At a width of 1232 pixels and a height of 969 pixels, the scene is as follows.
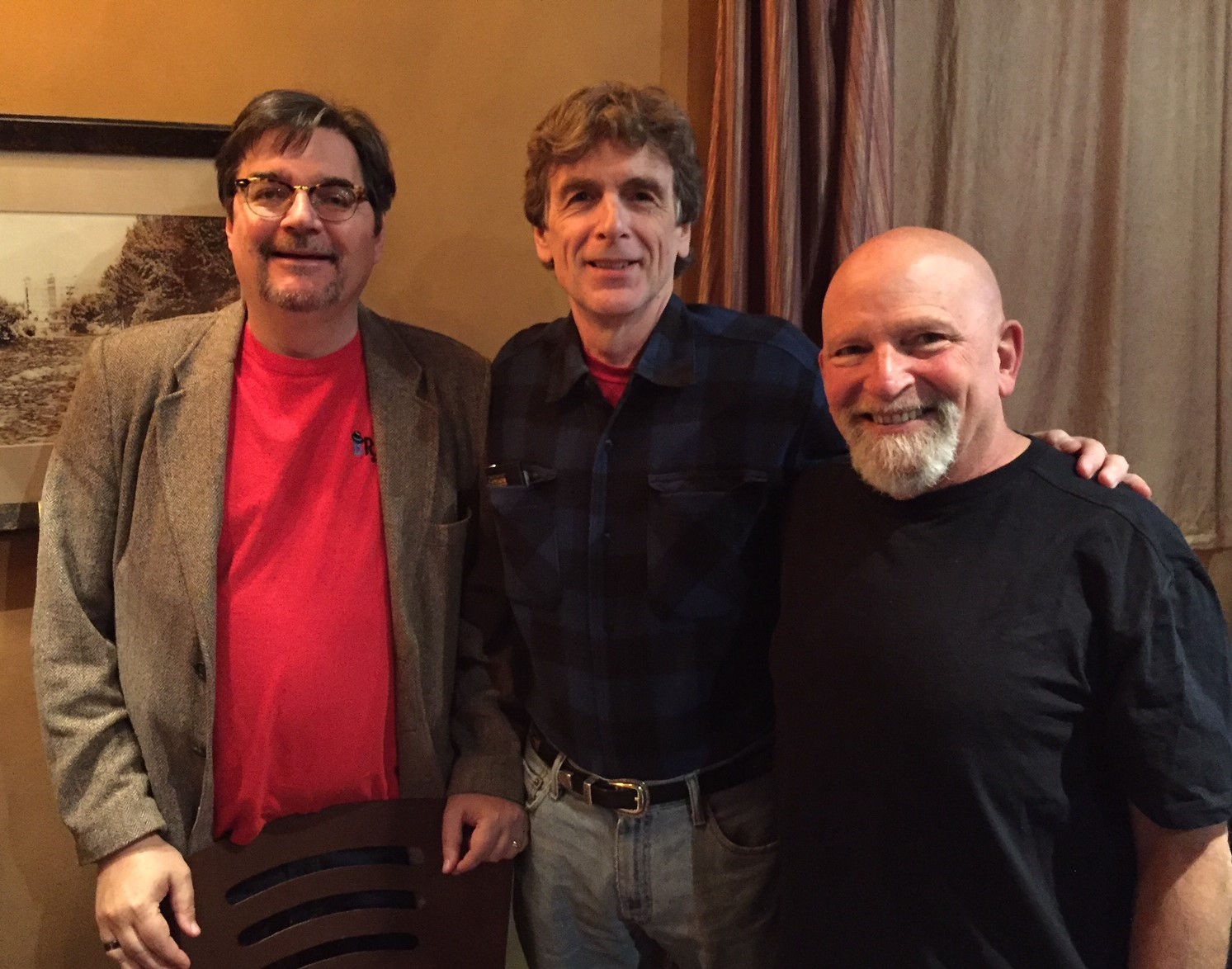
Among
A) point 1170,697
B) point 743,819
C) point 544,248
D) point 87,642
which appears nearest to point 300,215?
point 544,248

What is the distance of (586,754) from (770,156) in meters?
1.06

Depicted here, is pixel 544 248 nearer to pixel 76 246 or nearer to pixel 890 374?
pixel 890 374

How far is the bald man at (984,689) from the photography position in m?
0.94

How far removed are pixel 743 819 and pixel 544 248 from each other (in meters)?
0.91

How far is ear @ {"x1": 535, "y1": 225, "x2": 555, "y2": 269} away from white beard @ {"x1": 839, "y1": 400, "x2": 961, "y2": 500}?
1.98ft

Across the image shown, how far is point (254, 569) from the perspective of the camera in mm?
1306

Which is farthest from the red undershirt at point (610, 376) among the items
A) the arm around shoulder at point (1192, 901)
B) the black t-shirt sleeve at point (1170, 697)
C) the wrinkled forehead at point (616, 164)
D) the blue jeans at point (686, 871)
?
the arm around shoulder at point (1192, 901)

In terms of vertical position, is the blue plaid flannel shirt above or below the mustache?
below

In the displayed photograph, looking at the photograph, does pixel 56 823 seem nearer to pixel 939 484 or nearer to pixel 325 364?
pixel 325 364

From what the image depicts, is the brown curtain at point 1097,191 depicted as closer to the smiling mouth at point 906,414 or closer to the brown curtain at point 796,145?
the brown curtain at point 796,145

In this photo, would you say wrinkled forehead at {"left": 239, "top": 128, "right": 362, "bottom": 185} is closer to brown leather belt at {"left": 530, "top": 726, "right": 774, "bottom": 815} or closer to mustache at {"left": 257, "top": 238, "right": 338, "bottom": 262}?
mustache at {"left": 257, "top": 238, "right": 338, "bottom": 262}

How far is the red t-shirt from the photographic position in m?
1.29

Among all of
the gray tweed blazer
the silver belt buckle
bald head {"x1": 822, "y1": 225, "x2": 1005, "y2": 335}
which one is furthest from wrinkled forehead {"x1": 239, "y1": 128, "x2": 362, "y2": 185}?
the silver belt buckle

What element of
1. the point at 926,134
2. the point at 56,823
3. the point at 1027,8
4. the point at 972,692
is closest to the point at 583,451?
the point at 972,692
